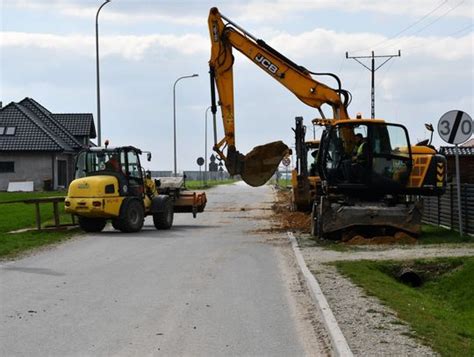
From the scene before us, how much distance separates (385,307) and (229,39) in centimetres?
1491

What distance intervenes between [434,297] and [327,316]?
12.8 ft

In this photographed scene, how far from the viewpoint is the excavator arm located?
77.3 feet

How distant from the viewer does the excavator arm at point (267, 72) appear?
2355cm

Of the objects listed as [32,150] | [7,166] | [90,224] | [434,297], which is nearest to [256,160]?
[90,224]

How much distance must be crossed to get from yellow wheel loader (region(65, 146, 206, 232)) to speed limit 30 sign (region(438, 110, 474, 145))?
9.29 metres

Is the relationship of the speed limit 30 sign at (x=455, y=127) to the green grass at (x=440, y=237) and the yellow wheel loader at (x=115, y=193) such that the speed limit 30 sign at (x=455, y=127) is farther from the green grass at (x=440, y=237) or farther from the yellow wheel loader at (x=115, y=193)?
the yellow wheel loader at (x=115, y=193)

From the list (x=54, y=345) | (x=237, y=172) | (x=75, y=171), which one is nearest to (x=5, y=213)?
(x=75, y=171)

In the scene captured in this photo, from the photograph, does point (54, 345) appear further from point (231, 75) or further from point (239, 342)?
point (231, 75)

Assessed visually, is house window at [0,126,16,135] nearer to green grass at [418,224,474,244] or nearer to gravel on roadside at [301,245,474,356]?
green grass at [418,224,474,244]

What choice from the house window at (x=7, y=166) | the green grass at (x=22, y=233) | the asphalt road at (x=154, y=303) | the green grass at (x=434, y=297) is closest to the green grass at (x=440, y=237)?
the asphalt road at (x=154, y=303)

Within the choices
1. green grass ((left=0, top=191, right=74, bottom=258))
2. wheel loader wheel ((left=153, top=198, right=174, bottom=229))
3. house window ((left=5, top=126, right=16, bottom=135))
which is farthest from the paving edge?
house window ((left=5, top=126, right=16, bottom=135))

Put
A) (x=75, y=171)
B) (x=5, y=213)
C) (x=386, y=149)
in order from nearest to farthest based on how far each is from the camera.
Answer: (x=386, y=149) < (x=75, y=171) < (x=5, y=213)

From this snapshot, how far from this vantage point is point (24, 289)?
12492 mm

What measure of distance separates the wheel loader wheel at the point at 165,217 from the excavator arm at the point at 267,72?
260 centimetres
